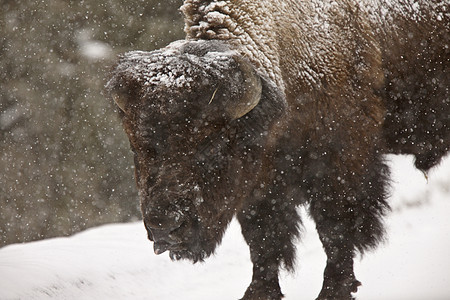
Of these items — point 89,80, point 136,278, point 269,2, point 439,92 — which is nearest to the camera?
point 269,2

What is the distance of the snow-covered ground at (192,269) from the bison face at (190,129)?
4.01 ft

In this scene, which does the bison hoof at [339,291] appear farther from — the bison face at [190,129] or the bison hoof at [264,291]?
the bison face at [190,129]

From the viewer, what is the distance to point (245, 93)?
3363mm

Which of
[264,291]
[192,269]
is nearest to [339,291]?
[264,291]

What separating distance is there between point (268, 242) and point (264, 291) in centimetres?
37

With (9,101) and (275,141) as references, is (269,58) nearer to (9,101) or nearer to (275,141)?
(275,141)

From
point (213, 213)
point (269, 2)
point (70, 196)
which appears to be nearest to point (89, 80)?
point (70, 196)

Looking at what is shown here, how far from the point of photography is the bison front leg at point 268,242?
4.14 m

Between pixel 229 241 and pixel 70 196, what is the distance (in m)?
4.54

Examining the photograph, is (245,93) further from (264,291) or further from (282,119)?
(264,291)

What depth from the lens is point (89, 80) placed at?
9.60m

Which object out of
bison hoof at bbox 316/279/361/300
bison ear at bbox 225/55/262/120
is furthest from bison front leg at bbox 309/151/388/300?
bison ear at bbox 225/55/262/120

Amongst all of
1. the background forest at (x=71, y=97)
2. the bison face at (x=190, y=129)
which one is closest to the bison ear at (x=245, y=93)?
the bison face at (x=190, y=129)

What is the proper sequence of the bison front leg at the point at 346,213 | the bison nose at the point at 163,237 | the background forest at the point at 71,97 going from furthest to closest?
the background forest at the point at 71,97 < the bison front leg at the point at 346,213 < the bison nose at the point at 163,237
